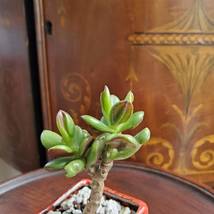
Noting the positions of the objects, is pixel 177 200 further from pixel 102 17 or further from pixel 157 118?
pixel 102 17

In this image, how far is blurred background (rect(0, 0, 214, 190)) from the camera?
1.00 m

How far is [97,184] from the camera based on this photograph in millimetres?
509

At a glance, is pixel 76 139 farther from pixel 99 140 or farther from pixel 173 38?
pixel 173 38

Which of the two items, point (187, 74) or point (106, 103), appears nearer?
point (106, 103)

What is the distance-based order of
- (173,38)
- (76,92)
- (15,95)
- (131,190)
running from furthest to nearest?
(15,95), (76,92), (173,38), (131,190)

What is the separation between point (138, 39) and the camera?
3.36ft

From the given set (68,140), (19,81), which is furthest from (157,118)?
(68,140)

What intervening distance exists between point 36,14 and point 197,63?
479 mm

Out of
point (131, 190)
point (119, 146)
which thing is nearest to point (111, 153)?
point (119, 146)

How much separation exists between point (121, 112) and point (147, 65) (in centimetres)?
62

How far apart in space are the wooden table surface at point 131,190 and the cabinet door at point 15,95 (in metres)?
0.55

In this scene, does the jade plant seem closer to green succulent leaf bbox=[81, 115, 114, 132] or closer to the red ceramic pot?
green succulent leaf bbox=[81, 115, 114, 132]

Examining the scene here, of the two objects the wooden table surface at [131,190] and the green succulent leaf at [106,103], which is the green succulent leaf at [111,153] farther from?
the wooden table surface at [131,190]

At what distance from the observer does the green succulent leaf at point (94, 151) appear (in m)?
0.46
